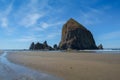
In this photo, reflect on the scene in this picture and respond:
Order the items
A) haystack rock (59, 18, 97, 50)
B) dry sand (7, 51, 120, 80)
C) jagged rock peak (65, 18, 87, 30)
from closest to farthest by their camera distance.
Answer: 1. dry sand (7, 51, 120, 80)
2. haystack rock (59, 18, 97, 50)
3. jagged rock peak (65, 18, 87, 30)

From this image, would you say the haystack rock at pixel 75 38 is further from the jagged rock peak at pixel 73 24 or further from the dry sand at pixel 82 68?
the dry sand at pixel 82 68

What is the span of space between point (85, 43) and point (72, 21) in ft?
70.9

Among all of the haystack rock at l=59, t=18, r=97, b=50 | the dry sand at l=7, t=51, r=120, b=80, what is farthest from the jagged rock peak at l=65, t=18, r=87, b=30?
the dry sand at l=7, t=51, r=120, b=80

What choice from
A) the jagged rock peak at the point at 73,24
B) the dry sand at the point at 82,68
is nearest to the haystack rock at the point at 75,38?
the jagged rock peak at the point at 73,24

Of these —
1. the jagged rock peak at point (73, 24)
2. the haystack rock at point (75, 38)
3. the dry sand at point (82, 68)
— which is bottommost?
the dry sand at point (82, 68)

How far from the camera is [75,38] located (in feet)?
344

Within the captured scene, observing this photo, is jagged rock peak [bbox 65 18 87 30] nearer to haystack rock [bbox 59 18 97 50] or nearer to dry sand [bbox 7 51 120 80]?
haystack rock [bbox 59 18 97 50]

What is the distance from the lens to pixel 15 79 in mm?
9156

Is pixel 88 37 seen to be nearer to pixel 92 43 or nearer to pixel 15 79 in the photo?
pixel 92 43

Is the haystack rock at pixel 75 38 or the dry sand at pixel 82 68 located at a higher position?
the haystack rock at pixel 75 38

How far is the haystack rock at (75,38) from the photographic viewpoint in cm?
10216

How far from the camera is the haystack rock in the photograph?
335ft

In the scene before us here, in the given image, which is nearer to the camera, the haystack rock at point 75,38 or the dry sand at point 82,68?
the dry sand at point 82,68

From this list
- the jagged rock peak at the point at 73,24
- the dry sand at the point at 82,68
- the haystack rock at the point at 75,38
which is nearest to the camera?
the dry sand at the point at 82,68
